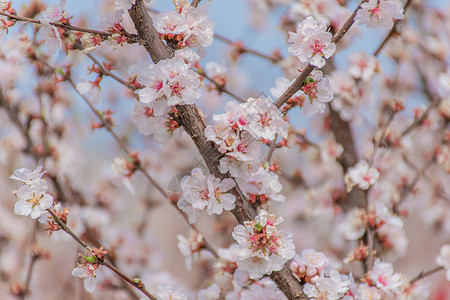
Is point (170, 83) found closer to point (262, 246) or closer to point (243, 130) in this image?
point (243, 130)

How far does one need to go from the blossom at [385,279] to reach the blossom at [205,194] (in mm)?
645

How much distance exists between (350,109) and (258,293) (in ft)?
3.97

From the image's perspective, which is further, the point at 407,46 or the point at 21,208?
the point at 407,46

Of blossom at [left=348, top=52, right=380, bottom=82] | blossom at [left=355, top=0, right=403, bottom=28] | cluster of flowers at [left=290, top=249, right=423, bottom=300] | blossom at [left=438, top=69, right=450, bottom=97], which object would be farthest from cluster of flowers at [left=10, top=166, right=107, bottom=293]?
blossom at [left=438, top=69, right=450, bottom=97]

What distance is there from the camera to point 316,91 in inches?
54.2

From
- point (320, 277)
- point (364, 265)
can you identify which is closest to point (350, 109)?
point (364, 265)

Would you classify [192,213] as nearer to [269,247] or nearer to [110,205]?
[269,247]

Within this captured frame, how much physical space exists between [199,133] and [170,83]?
0.17 metres

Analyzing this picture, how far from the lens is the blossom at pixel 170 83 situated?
1245 mm

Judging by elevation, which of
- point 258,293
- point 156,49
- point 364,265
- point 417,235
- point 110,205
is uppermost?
point 417,235

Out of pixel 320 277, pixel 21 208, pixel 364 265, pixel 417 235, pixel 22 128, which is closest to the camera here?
pixel 21 208

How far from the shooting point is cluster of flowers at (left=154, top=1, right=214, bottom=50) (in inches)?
51.3

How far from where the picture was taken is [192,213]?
4.54ft

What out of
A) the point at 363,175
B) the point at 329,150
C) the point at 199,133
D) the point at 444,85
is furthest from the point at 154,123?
the point at 444,85
